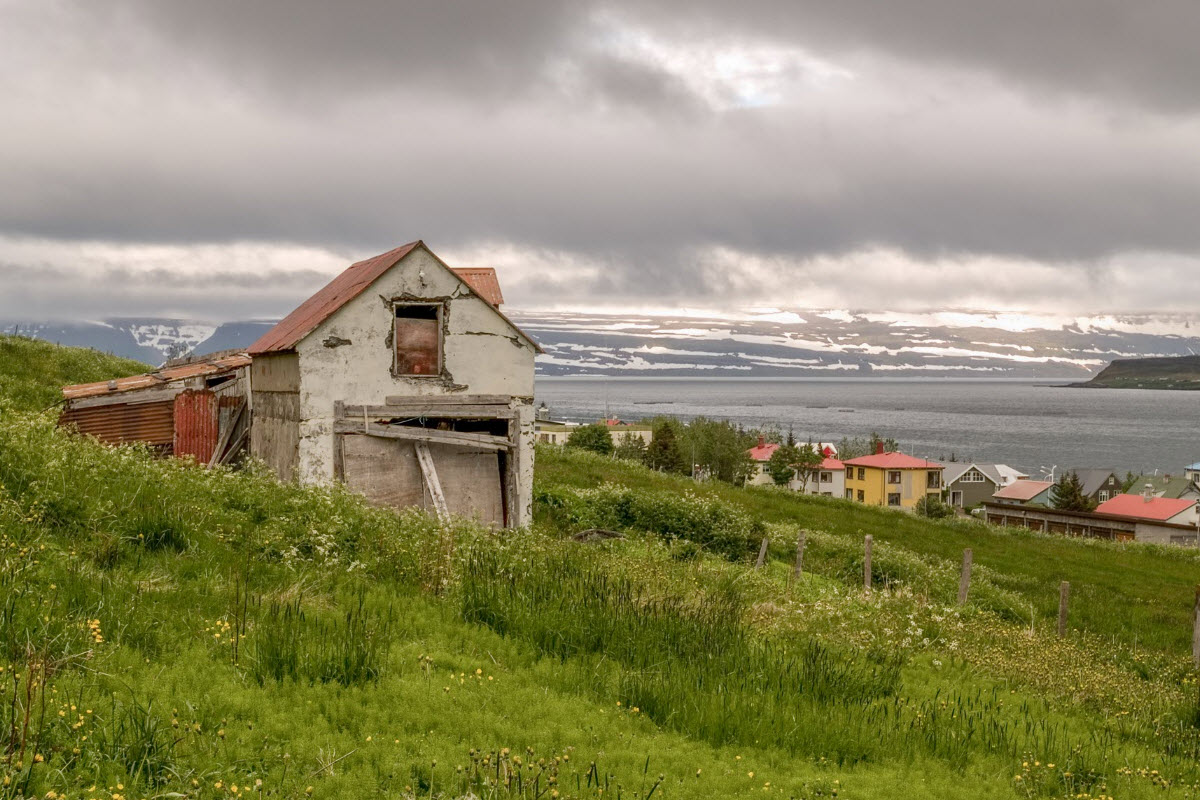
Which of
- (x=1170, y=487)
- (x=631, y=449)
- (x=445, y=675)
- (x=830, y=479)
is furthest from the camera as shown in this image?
(x=830, y=479)

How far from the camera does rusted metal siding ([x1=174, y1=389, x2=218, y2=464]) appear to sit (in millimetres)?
23125

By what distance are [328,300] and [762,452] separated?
12183 centimetres

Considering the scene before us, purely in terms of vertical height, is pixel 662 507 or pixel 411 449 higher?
pixel 411 449

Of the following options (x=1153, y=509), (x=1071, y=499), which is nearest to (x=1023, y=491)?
(x=1071, y=499)

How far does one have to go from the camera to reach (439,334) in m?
21.3

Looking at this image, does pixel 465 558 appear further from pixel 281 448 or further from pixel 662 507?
pixel 662 507

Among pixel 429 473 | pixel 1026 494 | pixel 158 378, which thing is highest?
pixel 158 378

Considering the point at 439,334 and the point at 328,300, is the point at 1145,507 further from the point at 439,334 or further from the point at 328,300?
the point at 328,300

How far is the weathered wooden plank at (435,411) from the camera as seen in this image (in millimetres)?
20359

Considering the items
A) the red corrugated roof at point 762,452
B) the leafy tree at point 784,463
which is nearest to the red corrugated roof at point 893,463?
the leafy tree at point 784,463

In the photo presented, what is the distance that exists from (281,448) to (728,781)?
1714cm

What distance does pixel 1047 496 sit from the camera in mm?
112750

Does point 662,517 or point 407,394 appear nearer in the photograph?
point 407,394

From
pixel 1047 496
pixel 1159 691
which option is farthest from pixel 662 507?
pixel 1047 496
